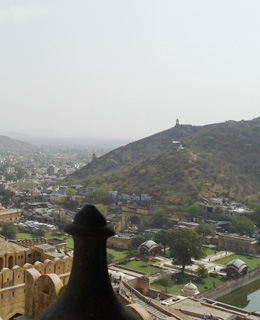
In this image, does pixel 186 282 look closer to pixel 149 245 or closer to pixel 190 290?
pixel 190 290

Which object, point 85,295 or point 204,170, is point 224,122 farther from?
point 85,295

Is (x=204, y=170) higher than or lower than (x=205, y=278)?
higher

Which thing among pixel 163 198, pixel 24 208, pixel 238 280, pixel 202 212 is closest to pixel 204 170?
pixel 163 198

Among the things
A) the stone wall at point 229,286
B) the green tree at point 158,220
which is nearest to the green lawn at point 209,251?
the stone wall at point 229,286

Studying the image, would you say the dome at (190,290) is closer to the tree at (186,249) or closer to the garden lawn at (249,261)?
the tree at (186,249)

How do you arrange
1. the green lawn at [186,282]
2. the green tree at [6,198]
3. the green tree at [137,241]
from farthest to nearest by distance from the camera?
the green tree at [6,198] < the green tree at [137,241] < the green lawn at [186,282]

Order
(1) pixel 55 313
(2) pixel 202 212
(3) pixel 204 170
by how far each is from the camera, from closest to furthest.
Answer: (1) pixel 55 313 → (2) pixel 202 212 → (3) pixel 204 170
